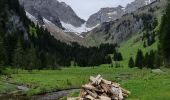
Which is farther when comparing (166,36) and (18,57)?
(18,57)

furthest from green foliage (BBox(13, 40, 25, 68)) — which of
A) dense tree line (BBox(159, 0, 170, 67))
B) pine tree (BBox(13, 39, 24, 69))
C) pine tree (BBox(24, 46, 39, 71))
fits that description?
dense tree line (BBox(159, 0, 170, 67))

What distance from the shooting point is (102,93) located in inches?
1640

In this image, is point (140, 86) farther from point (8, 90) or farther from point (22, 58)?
point (22, 58)

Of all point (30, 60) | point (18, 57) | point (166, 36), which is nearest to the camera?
point (166, 36)

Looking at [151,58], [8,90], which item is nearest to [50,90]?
[8,90]

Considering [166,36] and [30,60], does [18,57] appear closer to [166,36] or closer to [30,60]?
[30,60]

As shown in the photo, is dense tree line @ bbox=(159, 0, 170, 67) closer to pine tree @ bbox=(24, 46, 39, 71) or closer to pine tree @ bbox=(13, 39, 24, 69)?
pine tree @ bbox=(13, 39, 24, 69)

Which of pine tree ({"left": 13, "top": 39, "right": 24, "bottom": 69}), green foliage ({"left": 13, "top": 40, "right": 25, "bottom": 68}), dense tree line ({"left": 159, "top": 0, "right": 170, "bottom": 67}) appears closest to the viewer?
dense tree line ({"left": 159, "top": 0, "right": 170, "bottom": 67})

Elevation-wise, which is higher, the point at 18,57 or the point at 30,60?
the point at 18,57

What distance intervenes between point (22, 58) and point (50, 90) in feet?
266

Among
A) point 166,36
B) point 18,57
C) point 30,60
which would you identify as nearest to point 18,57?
point 18,57

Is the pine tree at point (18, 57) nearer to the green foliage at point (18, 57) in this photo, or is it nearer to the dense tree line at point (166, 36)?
the green foliage at point (18, 57)

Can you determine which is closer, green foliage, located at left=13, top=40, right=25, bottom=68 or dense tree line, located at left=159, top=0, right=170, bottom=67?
dense tree line, located at left=159, top=0, right=170, bottom=67

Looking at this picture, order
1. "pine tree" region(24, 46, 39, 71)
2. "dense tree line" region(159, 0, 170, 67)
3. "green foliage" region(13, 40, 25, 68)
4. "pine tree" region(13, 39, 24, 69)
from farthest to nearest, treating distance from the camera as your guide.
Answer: "pine tree" region(24, 46, 39, 71)
"green foliage" region(13, 40, 25, 68)
"pine tree" region(13, 39, 24, 69)
"dense tree line" region(159, 0, 170, 67)
